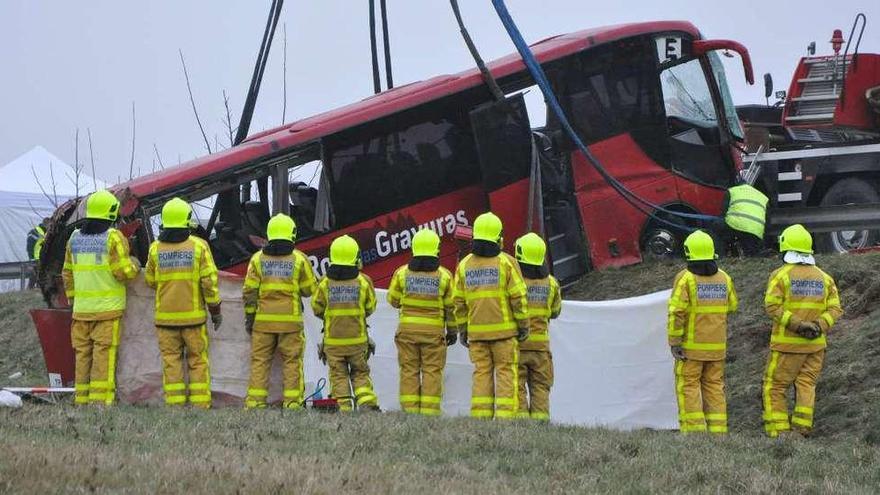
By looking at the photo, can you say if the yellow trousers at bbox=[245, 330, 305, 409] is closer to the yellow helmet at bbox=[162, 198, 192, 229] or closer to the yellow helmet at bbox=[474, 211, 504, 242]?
the yellow helmet at bbox=[162, 198, 192, 229]

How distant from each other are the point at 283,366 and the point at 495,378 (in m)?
Result: 1.76

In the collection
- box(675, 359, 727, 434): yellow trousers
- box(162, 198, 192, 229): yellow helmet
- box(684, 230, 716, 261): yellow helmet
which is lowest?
box(675, 359, 727, 434): yellow trousers

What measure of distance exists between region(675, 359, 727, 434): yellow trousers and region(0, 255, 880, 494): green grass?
411mm

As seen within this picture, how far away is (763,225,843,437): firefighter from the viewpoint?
1095 cm

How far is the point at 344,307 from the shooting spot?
38.4ft

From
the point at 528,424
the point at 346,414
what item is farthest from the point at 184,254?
the point at 528,424

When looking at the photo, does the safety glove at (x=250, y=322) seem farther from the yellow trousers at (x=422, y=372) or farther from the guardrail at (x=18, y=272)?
the guardrail at (x=18, y=272)

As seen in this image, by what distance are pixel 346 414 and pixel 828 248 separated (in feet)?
26.7

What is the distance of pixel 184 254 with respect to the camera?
11.5 m

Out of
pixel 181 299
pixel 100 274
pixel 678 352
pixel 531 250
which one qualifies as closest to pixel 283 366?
pixel 181 299

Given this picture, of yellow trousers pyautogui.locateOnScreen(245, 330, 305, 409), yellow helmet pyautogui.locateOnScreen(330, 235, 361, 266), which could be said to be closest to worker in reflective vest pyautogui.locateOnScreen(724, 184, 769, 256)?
yellow helmet pyautogui.locateOnScreen(330, 235, 361, 266)

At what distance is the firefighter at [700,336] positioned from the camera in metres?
11.1

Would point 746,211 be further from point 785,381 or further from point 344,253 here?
point 344,253

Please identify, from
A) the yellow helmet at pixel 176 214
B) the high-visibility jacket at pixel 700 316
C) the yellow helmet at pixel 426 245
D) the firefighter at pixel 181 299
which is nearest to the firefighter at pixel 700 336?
the high-visibility jacket at pixel 700 316
